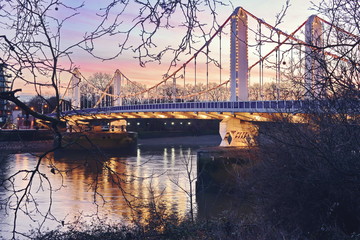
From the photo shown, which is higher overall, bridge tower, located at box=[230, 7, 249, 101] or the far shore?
bridge tower, located at box=[230, 7, 249, 101]

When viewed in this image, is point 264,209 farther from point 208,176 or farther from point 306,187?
point 208,176

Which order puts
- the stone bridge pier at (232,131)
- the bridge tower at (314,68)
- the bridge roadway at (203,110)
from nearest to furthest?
the bridge tower at (314,68), the bridge roadway at (203,110), the stone bridge pier at (232,131)

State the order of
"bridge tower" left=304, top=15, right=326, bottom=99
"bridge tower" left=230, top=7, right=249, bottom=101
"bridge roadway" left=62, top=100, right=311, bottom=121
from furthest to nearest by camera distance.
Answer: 1. "bridge tower" left=230, top=7, right=249, bottom=101
2. "bridge roadway" left=62, top=100, right=311, bottom=121
3. "bridge tower" left=304, top=15, right=326, bottom=99

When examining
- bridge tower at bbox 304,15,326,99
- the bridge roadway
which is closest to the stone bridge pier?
the bridge roadway

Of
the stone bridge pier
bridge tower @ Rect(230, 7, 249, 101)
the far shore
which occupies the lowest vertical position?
the far shore

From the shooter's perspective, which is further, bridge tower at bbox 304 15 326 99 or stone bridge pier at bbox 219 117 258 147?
stone bridge pier at bbox 219 117 258 147

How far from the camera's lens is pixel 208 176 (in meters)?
25.0

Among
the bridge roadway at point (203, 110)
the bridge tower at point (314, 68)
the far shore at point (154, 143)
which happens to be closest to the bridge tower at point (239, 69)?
the bridge roadway at point (203, 110)

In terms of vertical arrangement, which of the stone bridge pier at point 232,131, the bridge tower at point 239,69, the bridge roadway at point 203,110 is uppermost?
the bridge tower at point 239,69

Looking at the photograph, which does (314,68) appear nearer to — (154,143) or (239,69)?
(239,69)

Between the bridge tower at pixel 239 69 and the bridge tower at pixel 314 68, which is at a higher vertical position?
the bridge tower at pixel 239 69

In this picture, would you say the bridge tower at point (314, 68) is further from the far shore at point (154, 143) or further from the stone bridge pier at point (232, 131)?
the stone bridge pier at point (232, 131)

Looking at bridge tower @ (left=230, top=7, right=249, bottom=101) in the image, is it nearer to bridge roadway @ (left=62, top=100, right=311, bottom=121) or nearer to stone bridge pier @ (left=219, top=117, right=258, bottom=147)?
stone bridge pier @ (left=219, top=117, right=258, bottom=147)

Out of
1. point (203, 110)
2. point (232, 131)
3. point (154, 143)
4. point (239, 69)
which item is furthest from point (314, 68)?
point (154, 143)
